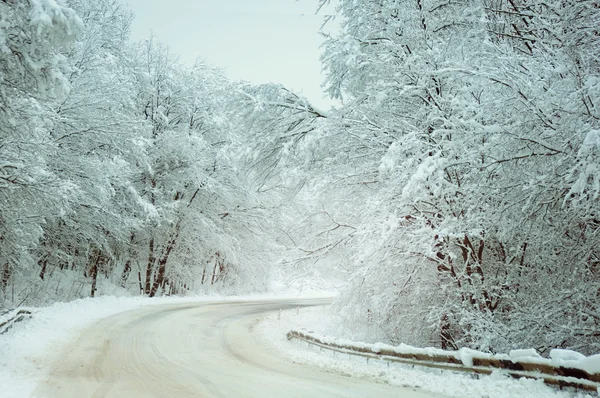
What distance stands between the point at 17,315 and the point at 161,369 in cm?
611

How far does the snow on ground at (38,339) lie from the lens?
6.27 m

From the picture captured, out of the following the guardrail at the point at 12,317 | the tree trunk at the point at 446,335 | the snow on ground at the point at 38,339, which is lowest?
the snow on ground at the point at 38,339

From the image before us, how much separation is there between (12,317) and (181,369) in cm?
590

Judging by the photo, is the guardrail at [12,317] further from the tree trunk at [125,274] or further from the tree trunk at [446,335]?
the tree trunk at [125,274]

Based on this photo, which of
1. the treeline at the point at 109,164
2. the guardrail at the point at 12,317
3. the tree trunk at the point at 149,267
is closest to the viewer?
the treeline at the point at 109,164

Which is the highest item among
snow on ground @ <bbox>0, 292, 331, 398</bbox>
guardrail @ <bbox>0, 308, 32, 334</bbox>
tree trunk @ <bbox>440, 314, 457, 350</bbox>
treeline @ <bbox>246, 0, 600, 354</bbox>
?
treeline @ <bbox>246, 0, 600, 354</bbox>

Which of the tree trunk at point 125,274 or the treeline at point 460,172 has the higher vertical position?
the treeline at point 460,172

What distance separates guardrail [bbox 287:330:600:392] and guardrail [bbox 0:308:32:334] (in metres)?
8.10

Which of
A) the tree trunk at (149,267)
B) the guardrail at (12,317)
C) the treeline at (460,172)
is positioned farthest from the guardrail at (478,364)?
the tree trunk at (149,267)

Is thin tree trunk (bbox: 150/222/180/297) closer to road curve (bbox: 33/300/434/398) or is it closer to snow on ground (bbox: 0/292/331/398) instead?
snow on ground (bbox: 0/292/331/398)

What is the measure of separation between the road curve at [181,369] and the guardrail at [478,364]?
907mm

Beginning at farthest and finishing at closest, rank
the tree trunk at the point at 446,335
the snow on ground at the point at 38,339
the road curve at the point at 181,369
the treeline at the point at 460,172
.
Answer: the tree trunk at the point at 446,335
the snow on ground at the point at 38,339
the road curve at the point at 181,369
the treeline at the point at 460,172

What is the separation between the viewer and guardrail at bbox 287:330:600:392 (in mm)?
4516

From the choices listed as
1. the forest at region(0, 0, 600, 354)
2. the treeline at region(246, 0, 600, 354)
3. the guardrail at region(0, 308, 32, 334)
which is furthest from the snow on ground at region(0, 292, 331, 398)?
the treeline at region(246, 0, 600, 354)
